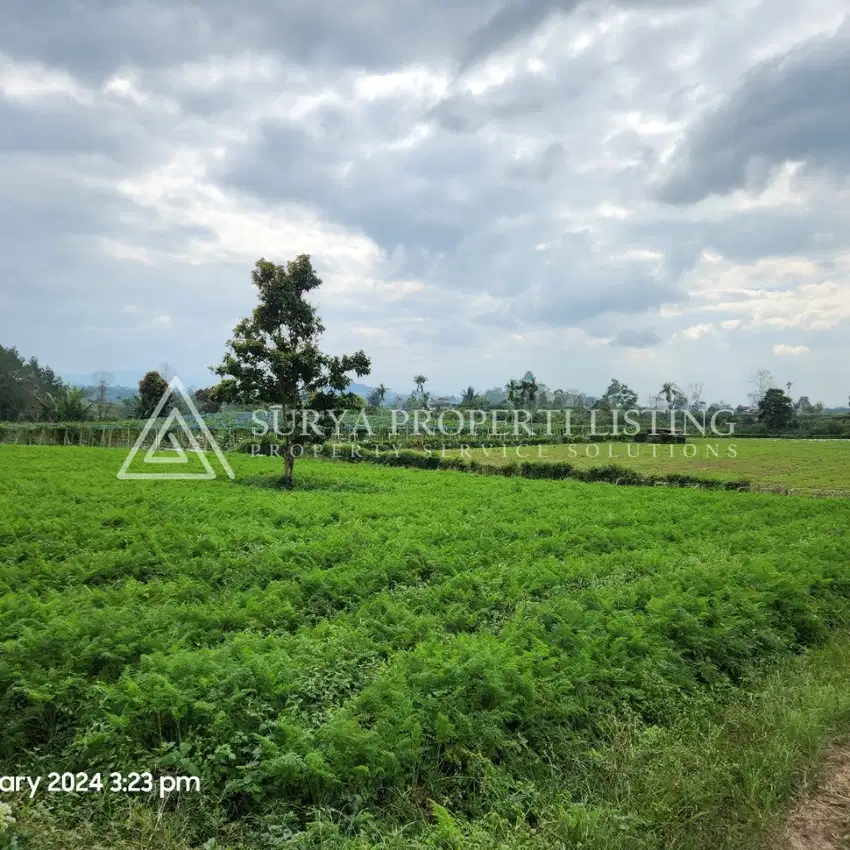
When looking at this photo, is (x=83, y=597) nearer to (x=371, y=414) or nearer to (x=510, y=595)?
(x=510, y=595)

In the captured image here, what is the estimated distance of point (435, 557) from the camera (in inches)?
376

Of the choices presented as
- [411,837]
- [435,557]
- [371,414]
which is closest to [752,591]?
[435,557]

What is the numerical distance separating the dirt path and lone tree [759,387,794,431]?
7680 centimetres

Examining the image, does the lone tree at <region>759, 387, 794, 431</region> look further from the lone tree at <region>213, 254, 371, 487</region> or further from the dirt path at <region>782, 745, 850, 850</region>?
the dirt path at <region>782, 745, 850, 850</region>

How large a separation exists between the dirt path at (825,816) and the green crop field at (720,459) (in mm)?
26116

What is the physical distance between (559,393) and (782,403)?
1705 inches

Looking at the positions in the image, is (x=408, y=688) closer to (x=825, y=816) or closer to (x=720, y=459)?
(x=825, y=816)

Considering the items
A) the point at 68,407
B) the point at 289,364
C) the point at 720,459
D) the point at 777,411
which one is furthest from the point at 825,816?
the point at 777,411

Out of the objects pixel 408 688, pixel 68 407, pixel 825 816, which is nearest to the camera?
pixel 825 816

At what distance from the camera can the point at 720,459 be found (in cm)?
4128

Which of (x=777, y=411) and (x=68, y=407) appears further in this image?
(x=777, y=411)

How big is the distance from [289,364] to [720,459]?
112 ft

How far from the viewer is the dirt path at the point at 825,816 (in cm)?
388

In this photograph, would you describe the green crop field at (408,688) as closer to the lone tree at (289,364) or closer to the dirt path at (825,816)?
the dirt path at (825,816)
